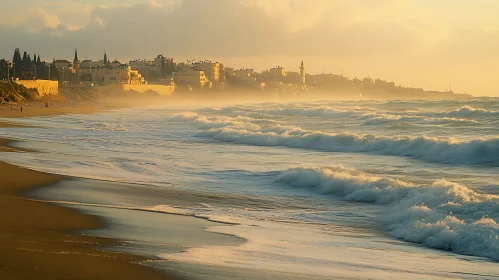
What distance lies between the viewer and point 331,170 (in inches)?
580

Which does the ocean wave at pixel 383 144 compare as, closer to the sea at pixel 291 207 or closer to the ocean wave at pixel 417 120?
the sea at pixel 291 207

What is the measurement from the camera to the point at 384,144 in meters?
23.7

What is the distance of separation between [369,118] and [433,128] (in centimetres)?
999

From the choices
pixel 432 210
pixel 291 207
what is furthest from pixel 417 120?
pixel 432 210

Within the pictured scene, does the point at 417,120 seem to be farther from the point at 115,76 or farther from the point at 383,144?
the point at 115,76

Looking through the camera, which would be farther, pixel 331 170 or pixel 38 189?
pixel 331 170

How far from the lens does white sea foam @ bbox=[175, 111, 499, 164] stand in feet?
64.3

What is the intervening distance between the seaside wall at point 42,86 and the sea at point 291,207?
2463 inches

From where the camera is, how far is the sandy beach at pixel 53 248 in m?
5.63

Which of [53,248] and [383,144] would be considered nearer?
[53,248]

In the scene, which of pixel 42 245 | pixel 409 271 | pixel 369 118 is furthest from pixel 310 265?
pixel 369 118

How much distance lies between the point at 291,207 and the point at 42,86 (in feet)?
262

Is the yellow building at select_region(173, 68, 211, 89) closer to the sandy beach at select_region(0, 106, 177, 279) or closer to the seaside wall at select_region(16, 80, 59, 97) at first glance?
the seaside wall at select_region(16, 80, 59, 97)

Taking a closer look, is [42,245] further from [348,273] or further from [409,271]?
[409,271]
